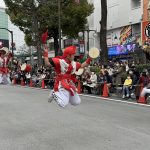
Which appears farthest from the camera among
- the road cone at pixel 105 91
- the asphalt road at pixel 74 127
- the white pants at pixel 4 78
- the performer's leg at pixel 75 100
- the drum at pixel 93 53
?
the road cone at pixel 105 91

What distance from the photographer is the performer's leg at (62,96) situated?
9.77 meters

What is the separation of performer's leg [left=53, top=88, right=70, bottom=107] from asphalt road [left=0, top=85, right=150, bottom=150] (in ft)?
2.23

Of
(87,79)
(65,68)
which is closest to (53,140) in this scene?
(65,68)

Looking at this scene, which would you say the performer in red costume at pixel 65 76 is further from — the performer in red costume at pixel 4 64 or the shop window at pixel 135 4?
the shop window at pixel 135 4

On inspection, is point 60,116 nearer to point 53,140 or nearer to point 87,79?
point 53,140

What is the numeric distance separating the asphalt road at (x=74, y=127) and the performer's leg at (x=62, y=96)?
0.68 metres

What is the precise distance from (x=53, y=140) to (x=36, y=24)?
31.0m

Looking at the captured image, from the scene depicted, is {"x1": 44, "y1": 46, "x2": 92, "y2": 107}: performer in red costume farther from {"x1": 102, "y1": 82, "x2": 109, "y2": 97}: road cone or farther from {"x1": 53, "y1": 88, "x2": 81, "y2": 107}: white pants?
{"x1": 102, "y1": 82, "x2": 109, "y2": 97}: road cone

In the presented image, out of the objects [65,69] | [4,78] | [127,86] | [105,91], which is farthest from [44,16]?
[65,69]

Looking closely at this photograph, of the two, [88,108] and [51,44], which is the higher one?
[51,44]

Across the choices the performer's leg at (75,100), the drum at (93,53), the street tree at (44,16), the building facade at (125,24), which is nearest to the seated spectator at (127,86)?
the performer's leg at (75,100)

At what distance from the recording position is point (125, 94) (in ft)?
61.7

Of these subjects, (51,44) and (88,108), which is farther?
(51,44)

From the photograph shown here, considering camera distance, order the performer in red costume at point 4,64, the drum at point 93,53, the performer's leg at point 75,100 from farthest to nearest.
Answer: the performer in red costume at point 4,64, the performer's leg at point 75,100, the drum at point 93,53
